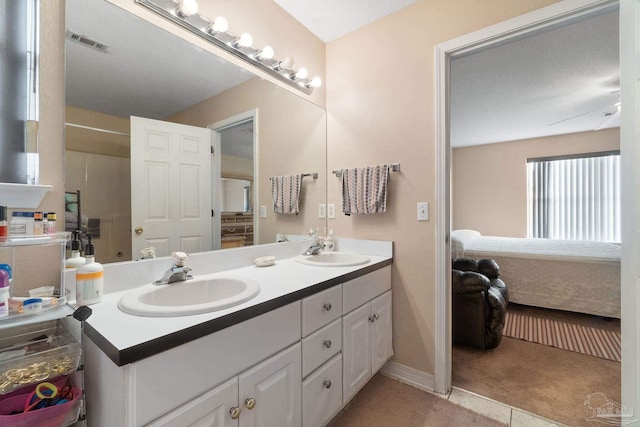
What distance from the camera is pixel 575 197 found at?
467 cm

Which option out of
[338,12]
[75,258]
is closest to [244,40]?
[338,12]

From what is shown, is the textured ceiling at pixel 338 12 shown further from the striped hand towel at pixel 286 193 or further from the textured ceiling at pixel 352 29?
the striped hand towel at pixel 286 193

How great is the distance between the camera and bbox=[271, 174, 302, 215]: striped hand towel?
1.96 m

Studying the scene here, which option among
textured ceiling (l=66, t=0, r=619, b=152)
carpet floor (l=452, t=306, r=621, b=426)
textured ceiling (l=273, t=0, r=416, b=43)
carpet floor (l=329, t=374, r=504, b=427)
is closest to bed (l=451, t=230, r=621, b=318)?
carpet floor (l=452, t=306, r=621, b=426)

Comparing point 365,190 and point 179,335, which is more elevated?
point 365,190

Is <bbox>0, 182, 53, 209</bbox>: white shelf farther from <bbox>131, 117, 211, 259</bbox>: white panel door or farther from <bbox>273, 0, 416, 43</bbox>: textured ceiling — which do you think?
<bbox>273, 0, 416, 43</bbox>: textured ceiling

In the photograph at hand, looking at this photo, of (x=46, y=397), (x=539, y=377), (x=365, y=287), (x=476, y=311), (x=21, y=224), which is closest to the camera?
(x=46, y=397)

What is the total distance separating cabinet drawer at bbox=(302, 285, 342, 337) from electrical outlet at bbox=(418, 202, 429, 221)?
2.43ft

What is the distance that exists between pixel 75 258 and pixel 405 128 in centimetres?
183

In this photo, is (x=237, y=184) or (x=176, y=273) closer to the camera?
(x=176, y=273)

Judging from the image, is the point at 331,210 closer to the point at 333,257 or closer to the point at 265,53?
the point at 333,257

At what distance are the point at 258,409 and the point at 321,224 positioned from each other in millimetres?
1391

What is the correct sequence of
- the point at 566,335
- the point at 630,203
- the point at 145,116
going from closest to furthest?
the point at 630,203 → the point at 145,116 → the point at 566,335

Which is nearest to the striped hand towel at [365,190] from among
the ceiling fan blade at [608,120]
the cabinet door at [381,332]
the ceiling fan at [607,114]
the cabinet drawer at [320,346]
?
the cabinet door at [381,332]
